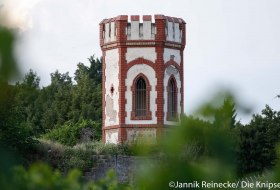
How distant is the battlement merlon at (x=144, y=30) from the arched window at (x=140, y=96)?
4.50 ft

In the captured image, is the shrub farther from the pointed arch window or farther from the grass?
the grass

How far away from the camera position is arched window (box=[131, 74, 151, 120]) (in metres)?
38.2

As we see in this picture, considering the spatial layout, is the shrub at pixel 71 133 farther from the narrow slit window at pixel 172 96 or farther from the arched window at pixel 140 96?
the narrow slit window at pixel 172 96

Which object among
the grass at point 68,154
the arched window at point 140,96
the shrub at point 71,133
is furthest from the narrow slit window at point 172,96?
the shrub at point 71,133

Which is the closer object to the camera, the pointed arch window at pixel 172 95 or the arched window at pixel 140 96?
the arched window at pixel 140 96

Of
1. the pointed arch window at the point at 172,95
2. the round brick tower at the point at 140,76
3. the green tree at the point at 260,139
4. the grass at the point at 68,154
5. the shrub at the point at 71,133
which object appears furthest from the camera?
the shrub at the point at 71,133

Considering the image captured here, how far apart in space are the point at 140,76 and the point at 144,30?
1636mm

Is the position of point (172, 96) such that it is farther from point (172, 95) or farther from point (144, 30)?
point (144, 30)

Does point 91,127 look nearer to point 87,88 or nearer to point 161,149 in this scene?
point 87,88

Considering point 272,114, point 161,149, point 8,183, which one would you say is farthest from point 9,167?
point 272,114

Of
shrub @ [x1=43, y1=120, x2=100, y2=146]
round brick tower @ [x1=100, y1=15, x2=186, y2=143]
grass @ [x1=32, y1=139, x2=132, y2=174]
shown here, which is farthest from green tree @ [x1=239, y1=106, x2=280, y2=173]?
shrub @ [x1=43, y1=120, x2=100, y2=146]

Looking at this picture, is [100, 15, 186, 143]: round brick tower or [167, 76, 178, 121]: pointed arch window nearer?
[100, 15, 186, 143]: round brick tower

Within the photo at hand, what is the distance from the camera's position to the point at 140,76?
38125 mm

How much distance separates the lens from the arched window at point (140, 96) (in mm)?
38250
